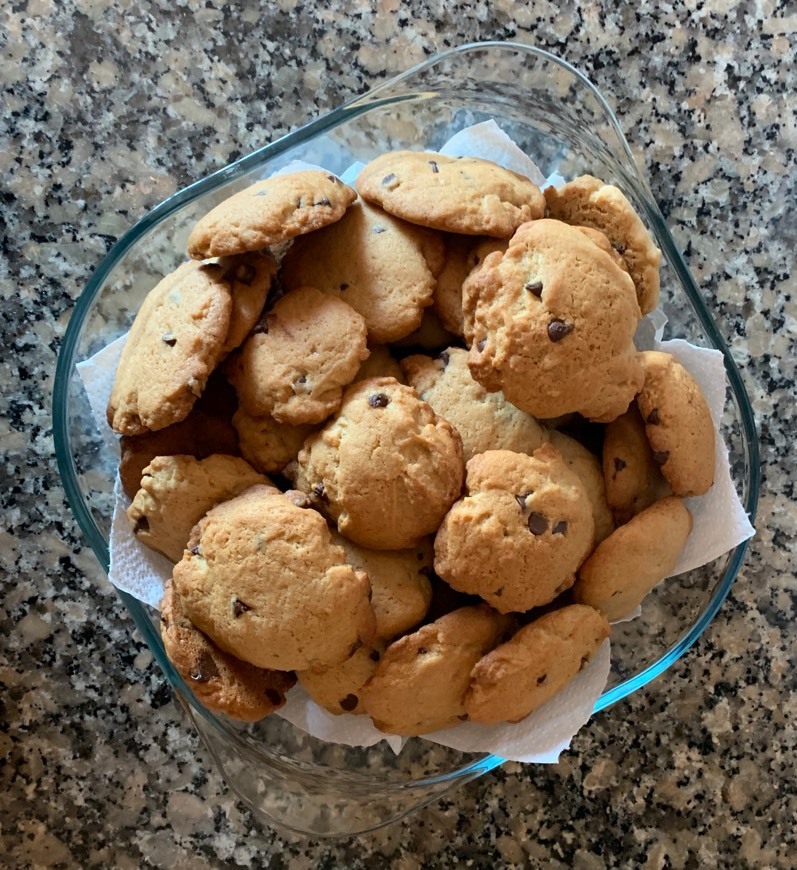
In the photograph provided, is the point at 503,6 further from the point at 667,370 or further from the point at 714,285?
the point at 667,370

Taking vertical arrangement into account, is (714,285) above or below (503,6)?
below

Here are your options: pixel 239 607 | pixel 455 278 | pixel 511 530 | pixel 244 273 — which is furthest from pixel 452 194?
pixel 239 607

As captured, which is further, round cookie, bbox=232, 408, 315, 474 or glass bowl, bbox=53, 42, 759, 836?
glass bowl, bbox=53, 42, 759, 836

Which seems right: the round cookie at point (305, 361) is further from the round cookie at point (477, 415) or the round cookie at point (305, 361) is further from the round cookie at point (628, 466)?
the round cookie at point (628, 466)

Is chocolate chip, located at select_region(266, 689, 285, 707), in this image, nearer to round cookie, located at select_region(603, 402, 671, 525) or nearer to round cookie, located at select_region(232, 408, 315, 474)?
round cookie, located at select_region(232, 408, 315, 474)

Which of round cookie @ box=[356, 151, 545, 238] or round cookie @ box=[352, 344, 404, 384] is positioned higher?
round cookie @ box=[356, 151, 545, 238]

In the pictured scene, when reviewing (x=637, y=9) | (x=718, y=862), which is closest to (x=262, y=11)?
(x=637, y=9)

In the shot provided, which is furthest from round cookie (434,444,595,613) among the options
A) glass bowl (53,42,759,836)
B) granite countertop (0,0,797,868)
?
granite countertop (0,0,797,868)
